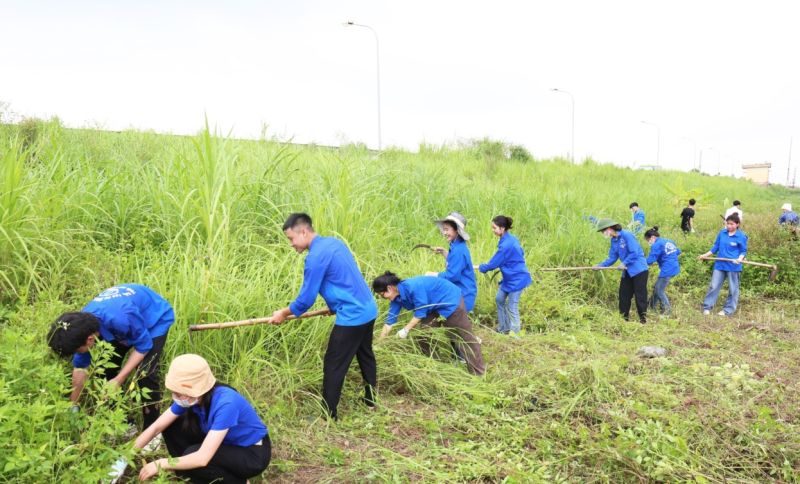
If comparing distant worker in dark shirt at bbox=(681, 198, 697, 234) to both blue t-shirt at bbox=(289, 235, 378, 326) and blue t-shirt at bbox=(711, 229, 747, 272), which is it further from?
blue t-shirt at bbox=(289, 235, 378, 326)

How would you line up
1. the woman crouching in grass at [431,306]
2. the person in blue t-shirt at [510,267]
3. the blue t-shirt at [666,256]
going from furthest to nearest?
1. the blue t-shirt at [666,256]
2. the person in blue t-shirt at [510,267]
3. the woman crouching in grass at [431,306]

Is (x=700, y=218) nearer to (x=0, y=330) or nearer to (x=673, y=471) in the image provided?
(x=673, y=471)

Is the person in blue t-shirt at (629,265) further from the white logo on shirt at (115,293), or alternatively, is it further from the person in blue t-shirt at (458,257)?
the white logo on shirt at (115,293)

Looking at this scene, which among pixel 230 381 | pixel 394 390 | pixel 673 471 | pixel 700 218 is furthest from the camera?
pixel 700 218

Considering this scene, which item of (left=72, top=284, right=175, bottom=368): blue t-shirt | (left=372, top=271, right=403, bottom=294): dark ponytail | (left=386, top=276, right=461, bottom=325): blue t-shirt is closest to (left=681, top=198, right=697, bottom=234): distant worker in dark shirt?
(left=386, top=276, right=461, bottom=325): blue t-shirt

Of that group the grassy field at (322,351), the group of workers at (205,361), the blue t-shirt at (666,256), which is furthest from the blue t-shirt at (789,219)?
the group of workers at (205,361)

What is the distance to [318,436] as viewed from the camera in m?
3.77

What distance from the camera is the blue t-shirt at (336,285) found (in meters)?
3.74

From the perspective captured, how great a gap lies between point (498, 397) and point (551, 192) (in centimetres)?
838

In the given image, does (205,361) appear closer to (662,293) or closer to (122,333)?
(122,333)

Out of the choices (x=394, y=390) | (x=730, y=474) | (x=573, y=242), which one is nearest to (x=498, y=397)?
(x=394, y=390)

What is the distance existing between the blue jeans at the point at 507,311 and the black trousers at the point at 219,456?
3737 mm

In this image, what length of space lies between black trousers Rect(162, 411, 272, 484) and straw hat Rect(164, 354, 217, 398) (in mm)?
317

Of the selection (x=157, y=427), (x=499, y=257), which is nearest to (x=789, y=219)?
(x=499, y=257)
